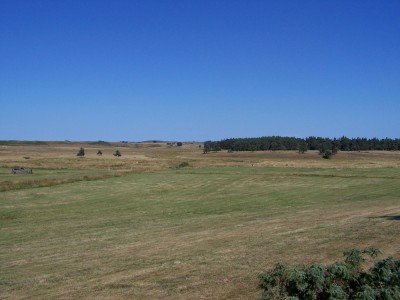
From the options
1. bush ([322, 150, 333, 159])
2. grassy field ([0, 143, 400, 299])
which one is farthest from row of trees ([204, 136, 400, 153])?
grassy field ([0, 143, 400, 299])

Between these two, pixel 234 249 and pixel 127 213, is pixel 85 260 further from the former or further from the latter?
pixel 127 213

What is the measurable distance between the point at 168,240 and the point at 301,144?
130 m

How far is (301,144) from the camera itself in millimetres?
146500

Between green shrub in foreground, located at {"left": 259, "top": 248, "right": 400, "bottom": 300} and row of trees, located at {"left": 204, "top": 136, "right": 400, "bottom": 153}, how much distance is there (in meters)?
130

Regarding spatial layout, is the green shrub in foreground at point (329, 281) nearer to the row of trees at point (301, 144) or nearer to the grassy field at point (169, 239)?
the grassy field at point (169, 239)

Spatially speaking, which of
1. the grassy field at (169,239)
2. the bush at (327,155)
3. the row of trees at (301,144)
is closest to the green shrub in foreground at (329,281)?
the grassy field at (169,239)

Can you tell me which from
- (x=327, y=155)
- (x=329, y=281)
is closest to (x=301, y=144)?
(x=327, y=155)

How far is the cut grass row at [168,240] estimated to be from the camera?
1296cm

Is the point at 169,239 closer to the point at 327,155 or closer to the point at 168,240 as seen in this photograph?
the point at 168,240

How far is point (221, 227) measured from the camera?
23891 millimetres

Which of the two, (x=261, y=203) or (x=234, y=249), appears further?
(x=261, y=203)

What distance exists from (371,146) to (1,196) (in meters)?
131

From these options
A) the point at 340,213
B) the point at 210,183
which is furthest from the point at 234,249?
the point at 210,183

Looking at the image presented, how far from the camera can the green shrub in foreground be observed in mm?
8031
